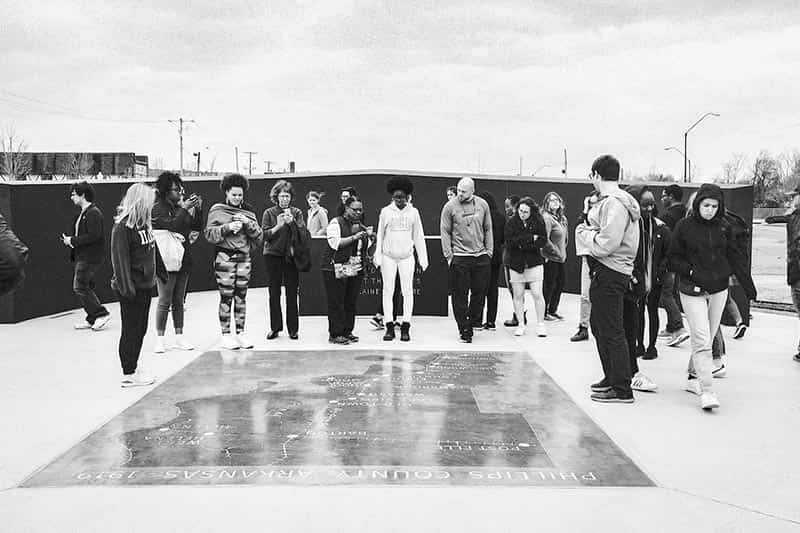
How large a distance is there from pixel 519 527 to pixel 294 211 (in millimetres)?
5560

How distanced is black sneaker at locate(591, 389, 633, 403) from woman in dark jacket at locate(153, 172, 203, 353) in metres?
4.30

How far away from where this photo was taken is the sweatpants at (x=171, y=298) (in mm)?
7645

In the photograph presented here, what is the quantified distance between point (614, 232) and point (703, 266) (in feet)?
2.55

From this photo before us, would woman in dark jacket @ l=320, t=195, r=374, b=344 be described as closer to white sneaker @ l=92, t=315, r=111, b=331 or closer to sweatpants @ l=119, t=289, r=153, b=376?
sweatpants @ l=119, t=289, r=153, b=376

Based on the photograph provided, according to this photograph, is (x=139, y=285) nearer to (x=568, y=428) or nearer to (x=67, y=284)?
(x=568, y=428)

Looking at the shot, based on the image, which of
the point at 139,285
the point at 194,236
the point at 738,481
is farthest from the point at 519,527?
the point at 194,236

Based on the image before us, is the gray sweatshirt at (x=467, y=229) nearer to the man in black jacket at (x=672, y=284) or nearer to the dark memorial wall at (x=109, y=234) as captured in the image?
the dark memorial wall at (x=109, y=234)

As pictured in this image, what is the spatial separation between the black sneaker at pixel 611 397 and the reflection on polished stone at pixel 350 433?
260 millimetres

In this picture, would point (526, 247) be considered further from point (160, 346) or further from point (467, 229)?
point (160, 346)

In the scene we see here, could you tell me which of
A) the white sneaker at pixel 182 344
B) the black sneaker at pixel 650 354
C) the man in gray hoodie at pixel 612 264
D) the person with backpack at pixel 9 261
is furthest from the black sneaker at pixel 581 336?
the person with backpack at pixel 9 261

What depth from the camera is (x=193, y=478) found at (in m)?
4.02

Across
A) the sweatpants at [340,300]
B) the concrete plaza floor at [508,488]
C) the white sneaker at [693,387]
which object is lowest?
the concrete plaza floor at [508,488]

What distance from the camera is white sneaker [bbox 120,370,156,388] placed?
621 centimetres

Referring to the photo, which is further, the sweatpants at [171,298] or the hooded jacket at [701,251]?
the sweatpants at [171,298]
